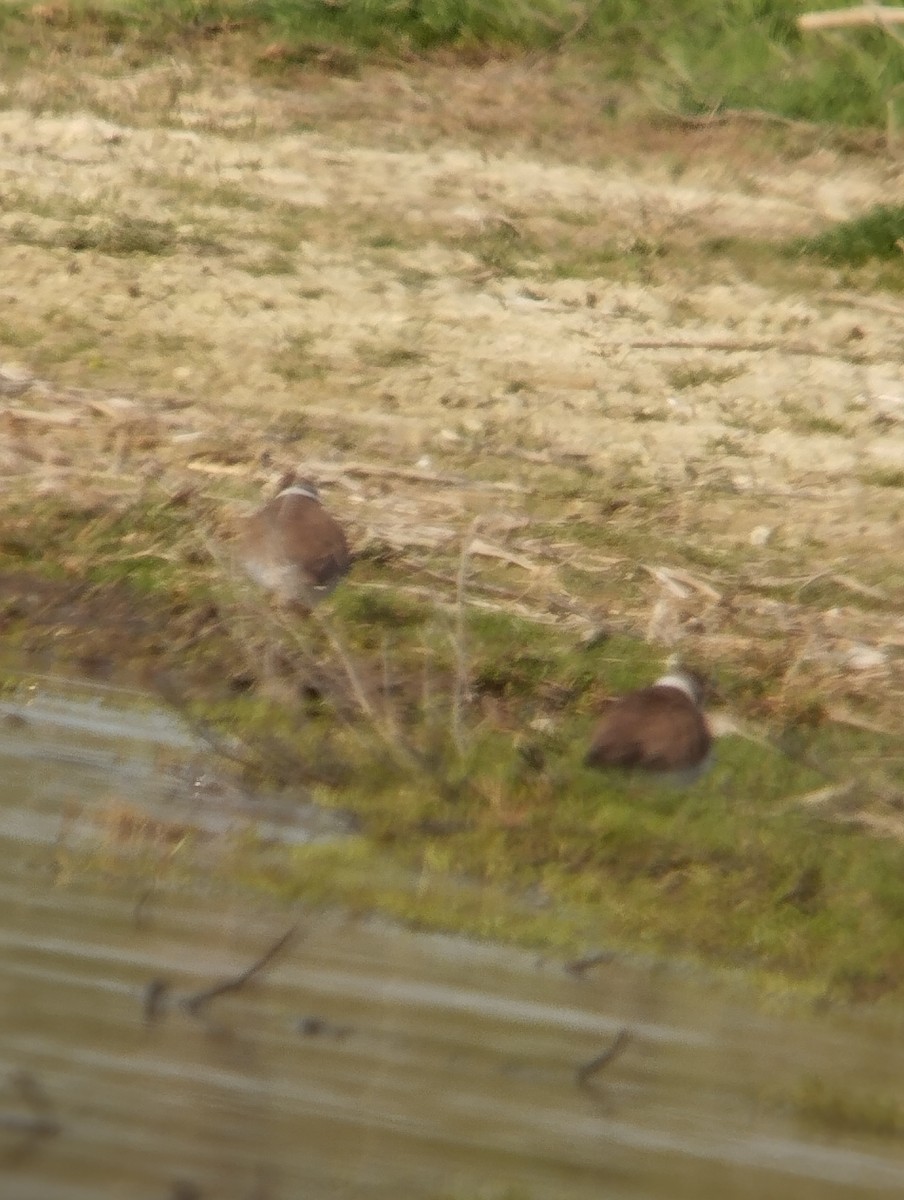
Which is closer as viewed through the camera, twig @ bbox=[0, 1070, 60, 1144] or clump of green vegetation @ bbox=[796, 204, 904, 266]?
twig @ bbox=[0, 1070, 60, 1144]

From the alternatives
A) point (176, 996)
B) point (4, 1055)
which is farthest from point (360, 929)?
point (4, 1055)

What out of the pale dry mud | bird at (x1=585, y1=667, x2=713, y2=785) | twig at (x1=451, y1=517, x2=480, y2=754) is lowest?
the pale dry mud

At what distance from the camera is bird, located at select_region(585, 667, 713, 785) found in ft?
18.0

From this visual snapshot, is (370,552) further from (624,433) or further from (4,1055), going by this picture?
(4,1055)

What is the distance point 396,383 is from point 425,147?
1.70 metres

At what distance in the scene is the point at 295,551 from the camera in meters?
6.37

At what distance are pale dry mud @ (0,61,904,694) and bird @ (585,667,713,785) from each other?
0.87 m

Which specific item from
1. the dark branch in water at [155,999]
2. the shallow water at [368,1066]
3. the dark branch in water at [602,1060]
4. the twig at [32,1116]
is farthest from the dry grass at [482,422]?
the twig at [32,1116]

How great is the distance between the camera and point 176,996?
4000 millimetres

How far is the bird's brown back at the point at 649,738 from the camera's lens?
5.48 metres

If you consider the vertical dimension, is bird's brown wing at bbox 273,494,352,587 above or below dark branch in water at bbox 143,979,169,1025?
below

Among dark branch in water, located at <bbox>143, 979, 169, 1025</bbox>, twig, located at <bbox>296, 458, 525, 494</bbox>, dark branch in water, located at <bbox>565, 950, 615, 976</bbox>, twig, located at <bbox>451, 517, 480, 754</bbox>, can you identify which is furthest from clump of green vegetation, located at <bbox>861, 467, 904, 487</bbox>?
dark branch in water, located at <bbox>143, 979, 169, 1025</bbox>

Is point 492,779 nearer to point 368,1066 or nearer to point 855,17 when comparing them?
point 368,1066

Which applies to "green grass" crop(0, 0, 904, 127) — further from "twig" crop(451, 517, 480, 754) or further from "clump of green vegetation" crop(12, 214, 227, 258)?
"twig" crop(451, 517, 480, 754)
